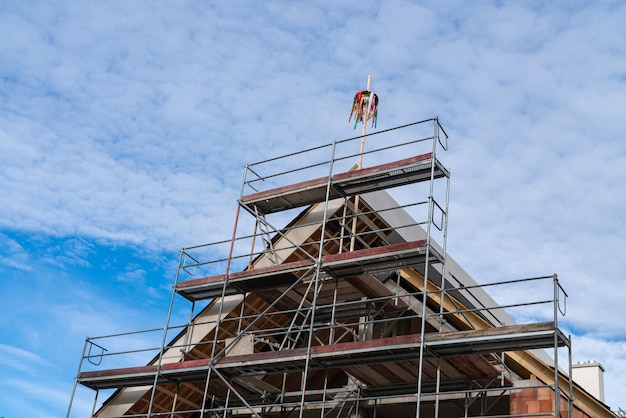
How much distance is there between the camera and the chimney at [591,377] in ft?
102

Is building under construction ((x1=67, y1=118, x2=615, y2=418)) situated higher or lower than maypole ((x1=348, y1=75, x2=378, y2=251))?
lower

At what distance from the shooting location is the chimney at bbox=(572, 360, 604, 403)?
31.2 meters

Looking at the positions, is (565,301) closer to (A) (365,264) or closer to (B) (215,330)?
(A) (365,264)

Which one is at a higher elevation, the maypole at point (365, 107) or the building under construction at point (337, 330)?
the maypole at point (365, 107)

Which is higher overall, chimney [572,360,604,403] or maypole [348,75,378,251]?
maypole [348,75,378,251]

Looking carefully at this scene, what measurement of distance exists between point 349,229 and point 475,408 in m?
5.61

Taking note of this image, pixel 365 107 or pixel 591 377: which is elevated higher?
pixel 365 107

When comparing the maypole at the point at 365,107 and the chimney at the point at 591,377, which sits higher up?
the maypole at the point at 365,107

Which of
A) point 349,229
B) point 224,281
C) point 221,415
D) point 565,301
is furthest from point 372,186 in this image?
point 221,415

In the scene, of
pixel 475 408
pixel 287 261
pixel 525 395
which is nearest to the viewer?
pixel 525 395

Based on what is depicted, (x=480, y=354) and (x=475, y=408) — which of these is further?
(x=475, y=408)

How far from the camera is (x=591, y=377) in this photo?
1233 inches

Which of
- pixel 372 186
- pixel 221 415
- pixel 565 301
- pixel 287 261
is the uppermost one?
pixel 372 186

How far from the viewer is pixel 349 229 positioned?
2325 cm
